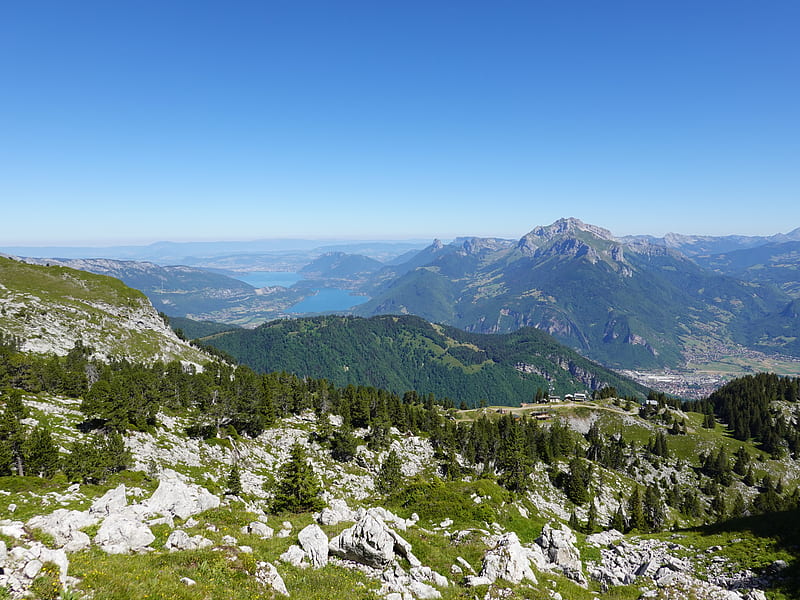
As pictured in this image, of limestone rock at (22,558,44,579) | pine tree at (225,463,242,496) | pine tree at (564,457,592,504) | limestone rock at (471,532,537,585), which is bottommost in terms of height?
pine tree at (564,457,592,504)

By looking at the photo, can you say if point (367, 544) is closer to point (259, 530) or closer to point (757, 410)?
point (259, 530)

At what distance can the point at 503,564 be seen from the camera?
2675cm

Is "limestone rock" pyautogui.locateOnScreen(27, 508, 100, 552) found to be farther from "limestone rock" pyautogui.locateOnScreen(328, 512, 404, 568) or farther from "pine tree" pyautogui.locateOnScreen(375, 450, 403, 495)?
"pine tree" pyautogui.locateOnScreen(375, 450, 403, 495)

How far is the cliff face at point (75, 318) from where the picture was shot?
12812 centimetres

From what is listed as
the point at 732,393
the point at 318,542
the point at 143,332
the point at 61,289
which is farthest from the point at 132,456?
the point at 732,393

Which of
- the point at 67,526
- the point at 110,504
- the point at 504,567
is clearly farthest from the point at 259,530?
the point at 504,567

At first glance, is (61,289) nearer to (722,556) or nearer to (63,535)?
(63,535)

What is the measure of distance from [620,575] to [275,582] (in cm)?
3104

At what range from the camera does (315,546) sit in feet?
83.6

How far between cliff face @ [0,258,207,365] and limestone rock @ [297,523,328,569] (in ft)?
462

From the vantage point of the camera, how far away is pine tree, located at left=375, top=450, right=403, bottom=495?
6662 cm

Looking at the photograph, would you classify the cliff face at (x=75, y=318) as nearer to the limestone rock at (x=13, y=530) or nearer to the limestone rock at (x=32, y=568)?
the limestone rock at (x=13, y=530)

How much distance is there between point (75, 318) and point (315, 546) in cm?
17629

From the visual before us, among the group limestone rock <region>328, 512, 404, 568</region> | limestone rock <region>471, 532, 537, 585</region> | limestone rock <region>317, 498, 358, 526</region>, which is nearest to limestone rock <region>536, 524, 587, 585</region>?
limestone rock <region>471, 532, 537, 585</region>
